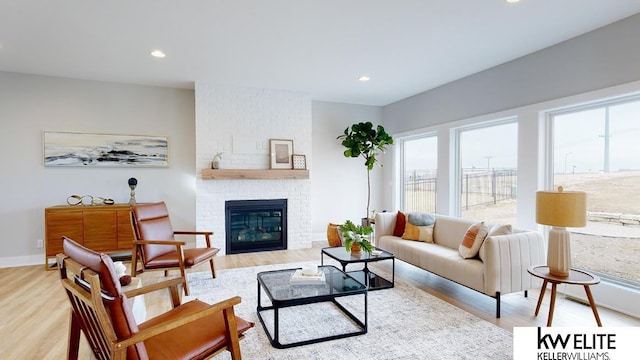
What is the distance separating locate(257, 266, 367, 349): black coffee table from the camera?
A: 2326 mm

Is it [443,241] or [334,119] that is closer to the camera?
[443,241]

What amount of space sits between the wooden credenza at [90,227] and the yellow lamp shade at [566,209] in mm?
4993

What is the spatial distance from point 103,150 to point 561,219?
5710 millimetres

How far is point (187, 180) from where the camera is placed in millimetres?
5285

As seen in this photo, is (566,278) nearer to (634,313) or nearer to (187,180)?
(634,313)

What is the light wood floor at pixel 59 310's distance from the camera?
2.41 m

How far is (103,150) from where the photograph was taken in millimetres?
4832

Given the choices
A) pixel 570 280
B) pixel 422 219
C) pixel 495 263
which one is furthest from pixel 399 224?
pixel 570 280

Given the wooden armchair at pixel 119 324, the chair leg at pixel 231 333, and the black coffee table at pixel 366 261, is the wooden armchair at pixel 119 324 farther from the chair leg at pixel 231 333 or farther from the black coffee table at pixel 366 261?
the black coffee table at pixel 366 261

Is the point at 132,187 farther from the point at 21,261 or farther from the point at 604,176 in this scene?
the point at 604,176

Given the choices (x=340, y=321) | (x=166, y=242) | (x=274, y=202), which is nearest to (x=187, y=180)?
(x=274, y=202)

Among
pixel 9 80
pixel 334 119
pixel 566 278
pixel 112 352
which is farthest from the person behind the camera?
pixel 334 119

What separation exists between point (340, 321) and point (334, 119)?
168 inches

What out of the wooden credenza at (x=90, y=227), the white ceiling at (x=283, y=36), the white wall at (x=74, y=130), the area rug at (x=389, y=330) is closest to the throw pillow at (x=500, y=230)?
the area rug at (x=389, y=330)
